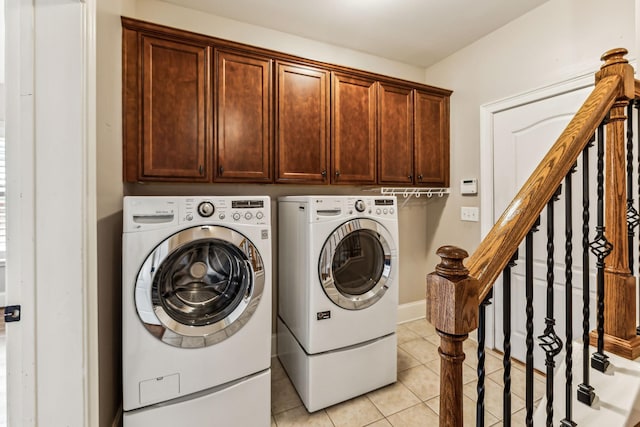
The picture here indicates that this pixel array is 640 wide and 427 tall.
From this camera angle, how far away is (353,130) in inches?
91.0

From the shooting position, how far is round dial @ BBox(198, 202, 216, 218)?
142 cm

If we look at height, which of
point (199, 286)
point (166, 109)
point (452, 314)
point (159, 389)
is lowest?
point (159, 389)

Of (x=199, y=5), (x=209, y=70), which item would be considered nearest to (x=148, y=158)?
(x=209, y=70)

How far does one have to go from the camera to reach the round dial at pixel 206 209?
55.9 inches

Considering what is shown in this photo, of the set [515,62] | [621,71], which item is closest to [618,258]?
[621,71]

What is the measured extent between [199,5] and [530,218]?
2.44 metres

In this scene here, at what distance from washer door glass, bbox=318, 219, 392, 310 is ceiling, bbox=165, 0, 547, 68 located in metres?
1.55

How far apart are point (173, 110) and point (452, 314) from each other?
72.2 inches

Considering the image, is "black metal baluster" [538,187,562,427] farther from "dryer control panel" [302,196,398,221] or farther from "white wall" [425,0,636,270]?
"white wall" [425,0,636,270]

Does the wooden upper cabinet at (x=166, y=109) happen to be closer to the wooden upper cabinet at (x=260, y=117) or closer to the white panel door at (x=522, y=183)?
the wooden upper cabinet at (x=260, y=117)

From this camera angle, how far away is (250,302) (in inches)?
59.7

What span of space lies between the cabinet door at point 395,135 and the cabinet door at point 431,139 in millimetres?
81

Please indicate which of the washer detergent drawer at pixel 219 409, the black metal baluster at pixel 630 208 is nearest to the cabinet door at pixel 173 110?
the washer detergent drawer at pixel 219 409

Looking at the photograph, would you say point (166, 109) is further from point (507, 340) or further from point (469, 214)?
point (469, 214)
